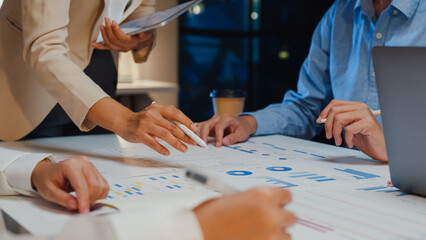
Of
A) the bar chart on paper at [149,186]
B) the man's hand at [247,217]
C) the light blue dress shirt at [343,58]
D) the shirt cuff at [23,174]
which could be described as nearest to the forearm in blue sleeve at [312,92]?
the light blue dress shirt at [343,58]

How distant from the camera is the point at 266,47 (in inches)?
192

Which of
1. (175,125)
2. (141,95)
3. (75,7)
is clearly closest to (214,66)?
(141,95)

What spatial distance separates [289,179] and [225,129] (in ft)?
1.59

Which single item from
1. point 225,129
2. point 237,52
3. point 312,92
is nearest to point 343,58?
point 312,92

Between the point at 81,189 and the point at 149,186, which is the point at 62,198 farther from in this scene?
the point at 149,186

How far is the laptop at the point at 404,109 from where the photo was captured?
0.72 meters

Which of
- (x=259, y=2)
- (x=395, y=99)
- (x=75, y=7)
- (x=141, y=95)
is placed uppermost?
(x=259, y=2)

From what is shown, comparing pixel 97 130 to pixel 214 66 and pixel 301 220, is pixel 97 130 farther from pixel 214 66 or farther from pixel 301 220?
pixel 214 66

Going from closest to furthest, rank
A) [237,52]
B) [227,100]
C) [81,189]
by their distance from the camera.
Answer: [81,189] < [227,100] < [237,52]

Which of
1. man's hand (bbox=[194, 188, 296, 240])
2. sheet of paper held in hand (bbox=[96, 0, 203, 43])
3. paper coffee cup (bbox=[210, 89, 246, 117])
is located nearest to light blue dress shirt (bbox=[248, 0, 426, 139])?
paper coffee cup (bbox=[210, 89, 246, 117])

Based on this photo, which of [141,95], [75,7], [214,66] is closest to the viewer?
[75,7]

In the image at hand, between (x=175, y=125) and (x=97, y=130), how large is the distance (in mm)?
801

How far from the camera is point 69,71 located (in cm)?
117

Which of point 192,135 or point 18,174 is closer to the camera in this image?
point 18,174
